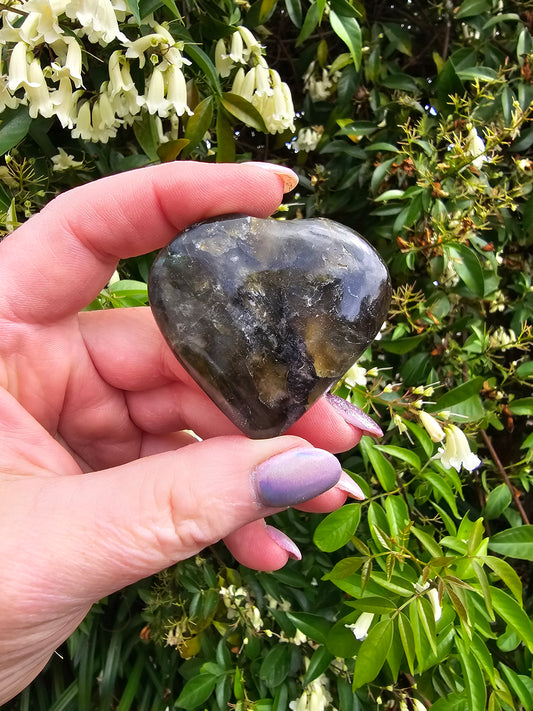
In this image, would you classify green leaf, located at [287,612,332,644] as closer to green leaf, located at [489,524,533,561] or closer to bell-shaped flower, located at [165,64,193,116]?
green leaf, located at [489,524,533,561]

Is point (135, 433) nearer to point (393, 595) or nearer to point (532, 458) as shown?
point (393, 595)

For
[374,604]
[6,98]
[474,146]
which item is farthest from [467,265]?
[6,98]

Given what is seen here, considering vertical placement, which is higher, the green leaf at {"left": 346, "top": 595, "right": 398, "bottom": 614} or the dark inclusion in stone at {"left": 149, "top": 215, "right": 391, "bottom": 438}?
the dark inclusion in stone at {"left": 149, "top": 215, "right": 391, "bottom": 438}

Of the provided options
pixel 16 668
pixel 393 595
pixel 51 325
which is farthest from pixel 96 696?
pixel 51 325

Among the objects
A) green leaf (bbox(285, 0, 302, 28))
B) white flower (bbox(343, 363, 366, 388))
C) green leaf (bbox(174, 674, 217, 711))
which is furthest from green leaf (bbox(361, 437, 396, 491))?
green leaf (bbox(285, 0, 302, 28))

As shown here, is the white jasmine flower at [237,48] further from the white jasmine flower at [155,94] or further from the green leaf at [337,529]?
the green leaf at [337,529]

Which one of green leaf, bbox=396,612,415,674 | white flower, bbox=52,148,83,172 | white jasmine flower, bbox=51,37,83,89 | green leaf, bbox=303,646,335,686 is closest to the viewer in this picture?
green leaf, bbox=396,612,415,674

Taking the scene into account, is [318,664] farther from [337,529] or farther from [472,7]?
[472,7]
